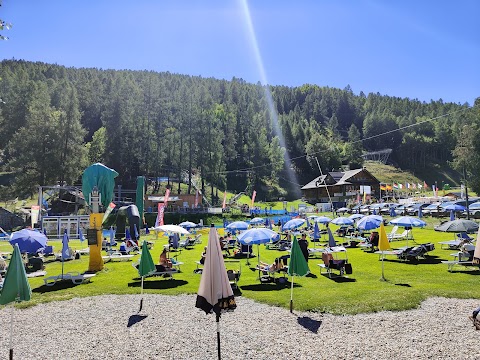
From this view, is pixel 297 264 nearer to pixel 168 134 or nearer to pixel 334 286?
pixel 334 286

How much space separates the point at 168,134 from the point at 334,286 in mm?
62154

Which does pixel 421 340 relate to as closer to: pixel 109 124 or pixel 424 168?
pixel 109 124

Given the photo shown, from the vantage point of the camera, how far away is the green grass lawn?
12.0 metres

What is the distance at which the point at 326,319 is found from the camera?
10.5m

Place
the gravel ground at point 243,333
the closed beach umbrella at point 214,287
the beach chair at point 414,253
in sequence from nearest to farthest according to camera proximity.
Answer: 1. the closed beach umbrella at point 214,287
2. the gravel ground at point 243,333
3. the beach chair at point 414,253

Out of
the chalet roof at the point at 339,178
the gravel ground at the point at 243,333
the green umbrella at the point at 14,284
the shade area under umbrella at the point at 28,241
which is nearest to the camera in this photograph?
the green umbrella at the point at 14,284

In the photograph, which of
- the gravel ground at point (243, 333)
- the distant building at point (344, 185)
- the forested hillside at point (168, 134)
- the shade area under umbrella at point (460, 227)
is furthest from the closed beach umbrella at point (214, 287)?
the distant building at point (344, 185)

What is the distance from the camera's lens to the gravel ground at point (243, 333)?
837cm

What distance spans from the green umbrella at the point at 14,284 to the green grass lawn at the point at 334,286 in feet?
19.4

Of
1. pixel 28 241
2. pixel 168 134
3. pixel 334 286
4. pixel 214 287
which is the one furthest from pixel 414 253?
pixel 168 134

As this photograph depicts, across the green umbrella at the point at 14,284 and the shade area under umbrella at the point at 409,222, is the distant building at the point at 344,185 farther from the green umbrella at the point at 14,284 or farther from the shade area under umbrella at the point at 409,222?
the green umbrella at the point at 14,284

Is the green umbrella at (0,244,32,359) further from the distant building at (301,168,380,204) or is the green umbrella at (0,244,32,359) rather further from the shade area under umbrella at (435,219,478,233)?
the distant building at (301,168,380,204)

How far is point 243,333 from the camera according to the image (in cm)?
957

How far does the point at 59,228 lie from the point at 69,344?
3354cm
